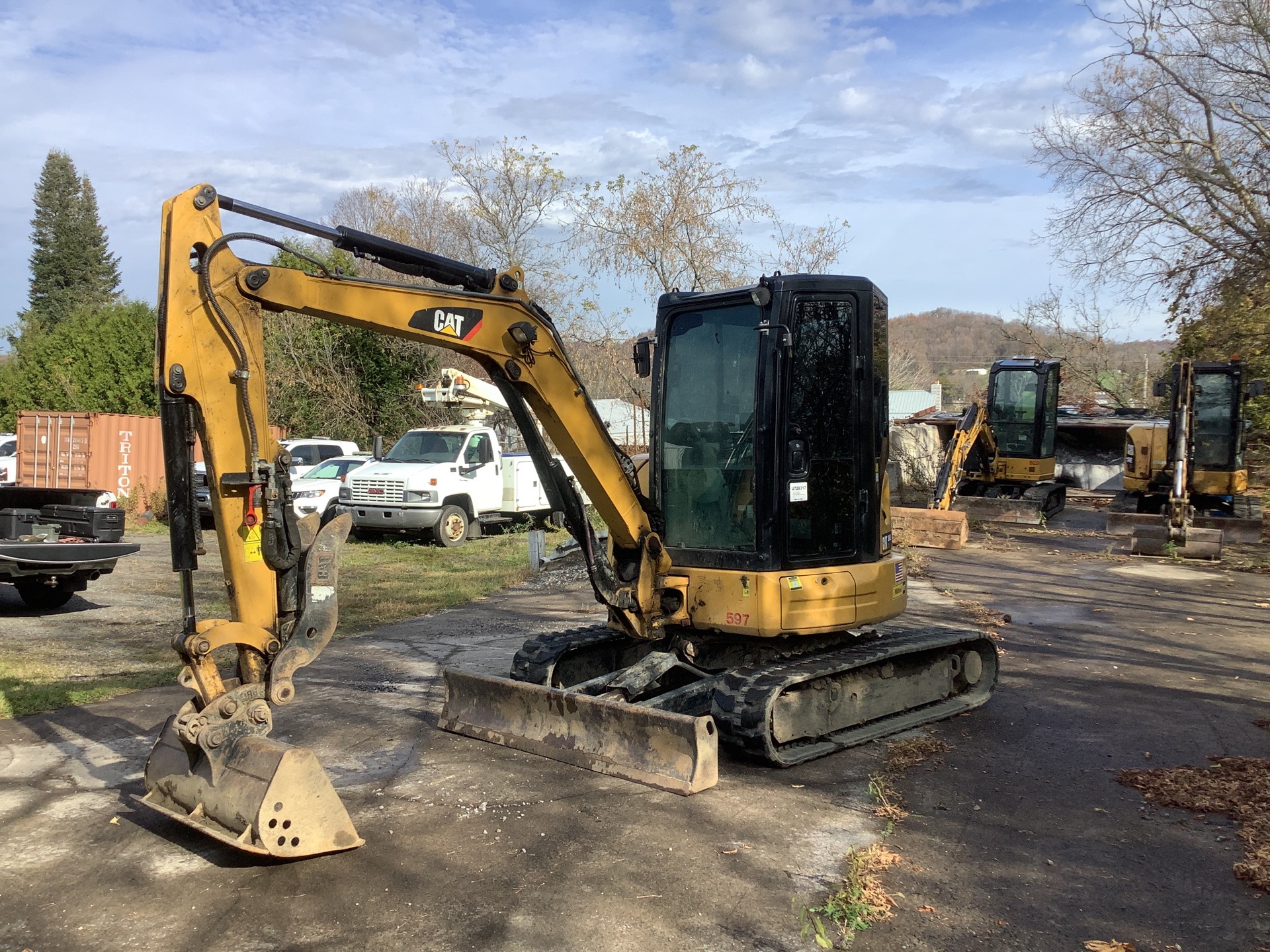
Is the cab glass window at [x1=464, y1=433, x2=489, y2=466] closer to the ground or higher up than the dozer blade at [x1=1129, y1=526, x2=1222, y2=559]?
higher up

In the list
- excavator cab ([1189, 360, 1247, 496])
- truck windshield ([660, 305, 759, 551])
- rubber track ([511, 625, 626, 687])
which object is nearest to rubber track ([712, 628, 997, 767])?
truck windshield ([660, 305, 759, 551])

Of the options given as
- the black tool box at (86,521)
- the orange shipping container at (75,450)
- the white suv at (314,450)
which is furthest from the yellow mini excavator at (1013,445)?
the black tool box at (86,521)

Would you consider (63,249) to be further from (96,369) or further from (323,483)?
(323,483)

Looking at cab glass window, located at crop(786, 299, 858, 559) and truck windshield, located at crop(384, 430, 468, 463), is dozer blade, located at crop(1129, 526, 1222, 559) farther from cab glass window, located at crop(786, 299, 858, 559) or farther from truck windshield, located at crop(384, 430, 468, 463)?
cab glass window, located at crop(786, 299, 858, 559)

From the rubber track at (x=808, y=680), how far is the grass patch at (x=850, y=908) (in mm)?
1267

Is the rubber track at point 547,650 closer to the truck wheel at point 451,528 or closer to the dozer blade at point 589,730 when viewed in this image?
the dozer blade at point 589,730

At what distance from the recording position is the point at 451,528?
1772 centimetres

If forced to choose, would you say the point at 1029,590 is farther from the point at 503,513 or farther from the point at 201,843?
the point at 201,843

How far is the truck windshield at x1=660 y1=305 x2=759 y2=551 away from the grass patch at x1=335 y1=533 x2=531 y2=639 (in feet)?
15.8

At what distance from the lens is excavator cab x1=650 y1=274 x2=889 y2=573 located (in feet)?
20.9

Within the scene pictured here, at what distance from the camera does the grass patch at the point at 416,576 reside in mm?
11516

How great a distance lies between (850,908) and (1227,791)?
106 inches

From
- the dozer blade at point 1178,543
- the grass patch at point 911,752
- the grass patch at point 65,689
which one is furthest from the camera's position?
the dozer blade at point 1178,543

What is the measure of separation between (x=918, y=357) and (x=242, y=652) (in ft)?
230
